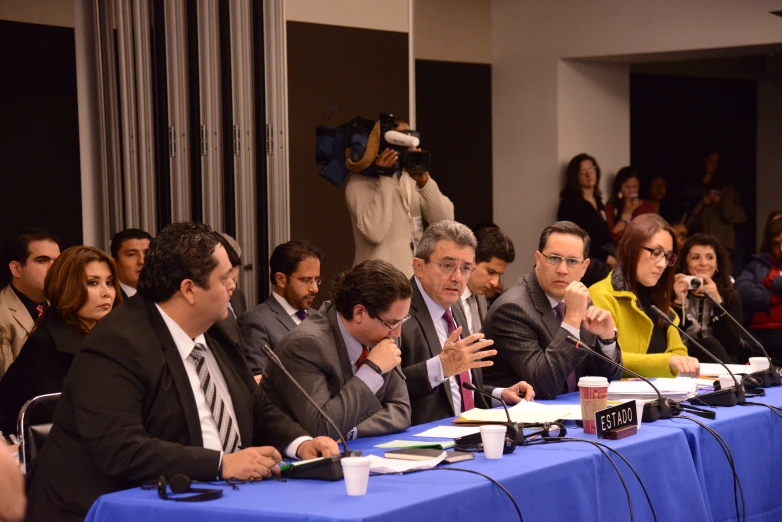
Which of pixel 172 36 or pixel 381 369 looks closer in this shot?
pixel 381 369

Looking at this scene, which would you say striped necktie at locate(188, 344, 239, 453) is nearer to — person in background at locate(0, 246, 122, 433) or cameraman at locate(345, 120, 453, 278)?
person in background at locate(0, 246, 122, 433)

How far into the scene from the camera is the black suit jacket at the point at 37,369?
11.9 ft

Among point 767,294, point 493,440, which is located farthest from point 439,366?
point 767,294

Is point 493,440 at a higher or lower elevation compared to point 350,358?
lower

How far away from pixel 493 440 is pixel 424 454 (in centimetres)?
17

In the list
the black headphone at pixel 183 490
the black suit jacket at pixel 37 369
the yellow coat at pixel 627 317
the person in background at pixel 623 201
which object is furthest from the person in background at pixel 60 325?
the person in background at pixel 623 201

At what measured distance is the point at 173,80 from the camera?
19.1 ft

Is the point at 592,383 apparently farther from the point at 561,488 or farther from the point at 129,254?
the point at 129,254

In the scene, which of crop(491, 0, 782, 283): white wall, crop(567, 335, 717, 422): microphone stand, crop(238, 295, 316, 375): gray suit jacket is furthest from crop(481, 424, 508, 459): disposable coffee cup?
crop(491, 0, 782, 283): white wall

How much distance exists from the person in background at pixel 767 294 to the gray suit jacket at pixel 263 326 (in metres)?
3.07

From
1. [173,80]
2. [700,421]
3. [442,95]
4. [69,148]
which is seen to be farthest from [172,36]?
[700,421]

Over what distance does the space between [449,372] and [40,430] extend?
126 centimetres

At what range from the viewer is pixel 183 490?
243 centimetres

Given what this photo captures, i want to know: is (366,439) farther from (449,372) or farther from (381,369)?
(449,372)
